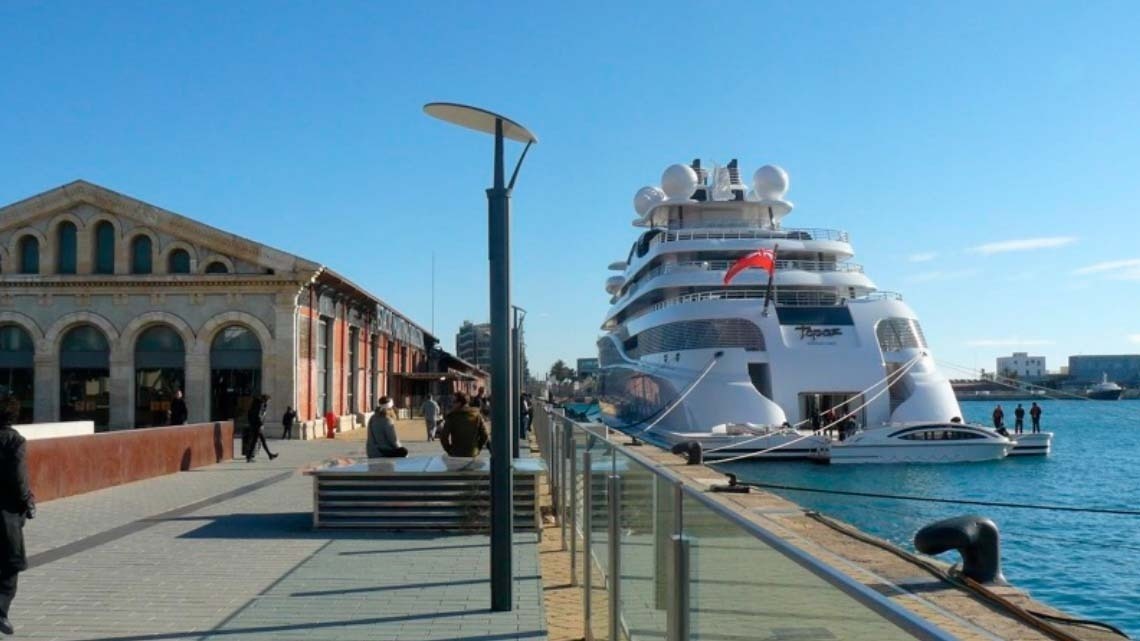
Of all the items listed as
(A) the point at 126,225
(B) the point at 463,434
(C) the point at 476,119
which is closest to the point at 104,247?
(A) the point at 126,225

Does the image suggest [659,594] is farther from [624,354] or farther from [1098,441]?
[1098,441]

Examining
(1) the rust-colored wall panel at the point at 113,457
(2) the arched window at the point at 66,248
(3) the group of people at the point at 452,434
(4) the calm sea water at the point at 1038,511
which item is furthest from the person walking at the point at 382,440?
(2) the arched window at the point at 66,248

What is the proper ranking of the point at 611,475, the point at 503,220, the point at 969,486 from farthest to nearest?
the point at 969,486
the point at 503,220
the point at 611,475

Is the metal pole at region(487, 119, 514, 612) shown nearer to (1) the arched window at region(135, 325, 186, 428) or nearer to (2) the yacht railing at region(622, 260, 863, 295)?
(1) the arched window at region(135, 325, 186, 428)

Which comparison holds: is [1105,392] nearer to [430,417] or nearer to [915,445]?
[915,445]

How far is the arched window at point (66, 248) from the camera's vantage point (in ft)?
118

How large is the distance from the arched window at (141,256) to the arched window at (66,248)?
1876 mm

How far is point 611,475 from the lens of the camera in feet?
21.4

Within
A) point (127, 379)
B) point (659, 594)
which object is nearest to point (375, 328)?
point (127, 379)

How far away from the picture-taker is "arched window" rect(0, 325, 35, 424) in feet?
118

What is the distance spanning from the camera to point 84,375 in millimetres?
35906

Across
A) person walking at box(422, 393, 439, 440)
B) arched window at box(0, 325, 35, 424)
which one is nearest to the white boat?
person walking at box(422, 393, 439, 440)

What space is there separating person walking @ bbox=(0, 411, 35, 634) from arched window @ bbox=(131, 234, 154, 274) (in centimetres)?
3001

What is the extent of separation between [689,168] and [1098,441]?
25324 millimetres
